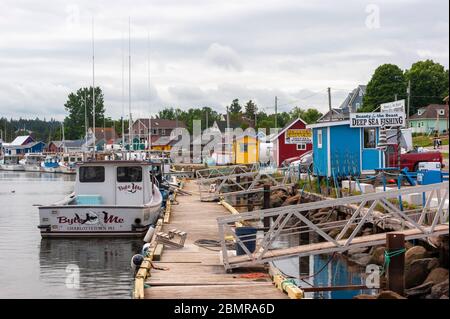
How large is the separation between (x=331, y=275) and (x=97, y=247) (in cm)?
868

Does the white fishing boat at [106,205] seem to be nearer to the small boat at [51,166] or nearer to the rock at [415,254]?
the rock at [415,254]

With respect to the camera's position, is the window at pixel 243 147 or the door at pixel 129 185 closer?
the door at pixel 129 185

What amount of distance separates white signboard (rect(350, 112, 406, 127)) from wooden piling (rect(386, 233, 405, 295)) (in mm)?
18994

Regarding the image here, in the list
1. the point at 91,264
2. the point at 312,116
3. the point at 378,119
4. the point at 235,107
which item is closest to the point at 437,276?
the point at 91,264

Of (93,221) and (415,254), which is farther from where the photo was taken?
(93,221)

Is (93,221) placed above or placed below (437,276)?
above

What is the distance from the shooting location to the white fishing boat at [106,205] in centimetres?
2705

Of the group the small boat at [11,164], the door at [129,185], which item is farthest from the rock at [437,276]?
the small boat at [11,164]

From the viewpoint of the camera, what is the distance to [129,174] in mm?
29422

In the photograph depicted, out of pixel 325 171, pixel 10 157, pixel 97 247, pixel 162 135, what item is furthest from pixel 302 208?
pixel 10 157

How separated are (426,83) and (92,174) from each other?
83.3 m

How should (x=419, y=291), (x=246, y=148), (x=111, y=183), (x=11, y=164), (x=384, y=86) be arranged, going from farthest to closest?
(x=11, y=164)
(x=384, y=86)
(x=246, y=148)
(x=111, y=183)
(x=419, y=291)

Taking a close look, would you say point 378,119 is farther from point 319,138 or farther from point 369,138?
point 319,138

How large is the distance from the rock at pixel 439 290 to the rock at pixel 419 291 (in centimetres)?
24
